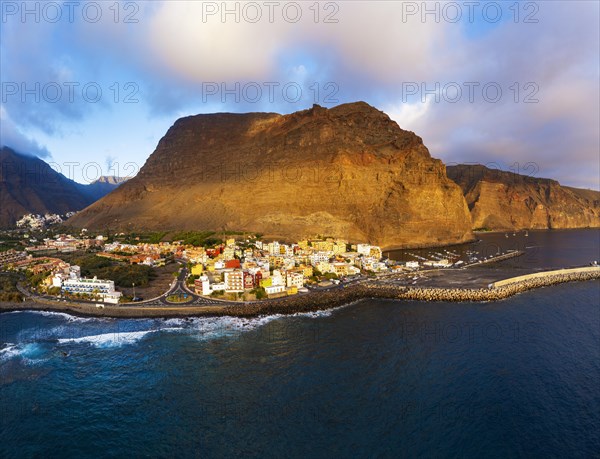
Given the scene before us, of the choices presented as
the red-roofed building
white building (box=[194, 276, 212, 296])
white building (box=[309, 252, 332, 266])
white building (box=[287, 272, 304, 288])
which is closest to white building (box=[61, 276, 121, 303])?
white building (box=[194, 276, 212, 296])

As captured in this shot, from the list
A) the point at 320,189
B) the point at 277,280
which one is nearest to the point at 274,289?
the point at 277,280

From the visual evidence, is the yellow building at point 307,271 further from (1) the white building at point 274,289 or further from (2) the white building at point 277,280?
(1) the white building at point 274,289

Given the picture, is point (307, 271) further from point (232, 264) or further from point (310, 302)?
point (232, 264)

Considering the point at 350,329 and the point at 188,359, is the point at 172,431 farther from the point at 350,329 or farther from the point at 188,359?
the point at 350,329

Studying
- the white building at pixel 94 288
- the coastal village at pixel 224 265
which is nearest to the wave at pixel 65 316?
the coastal village at pixel 224 265

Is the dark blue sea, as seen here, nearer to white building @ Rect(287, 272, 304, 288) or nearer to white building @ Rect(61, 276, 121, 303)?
white building @ Rect(61, 276, 121, 303)
